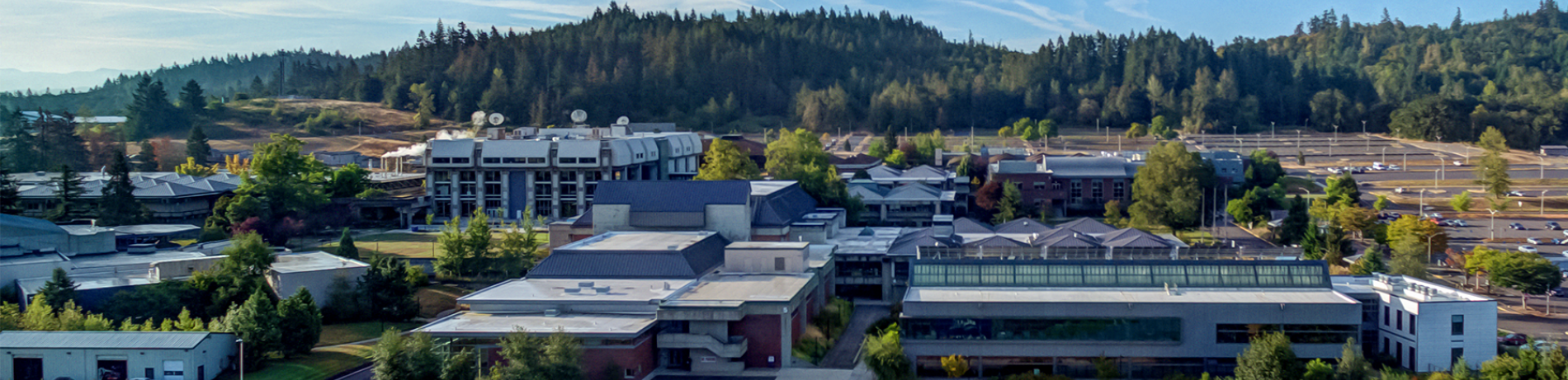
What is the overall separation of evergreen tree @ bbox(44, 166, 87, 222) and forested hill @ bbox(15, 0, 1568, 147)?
201 feet

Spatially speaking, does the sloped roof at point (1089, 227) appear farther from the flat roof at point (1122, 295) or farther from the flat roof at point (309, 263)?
the flat roof at point (309, 263)

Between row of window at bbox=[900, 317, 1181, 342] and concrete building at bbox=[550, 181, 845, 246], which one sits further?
concrete building at bbox=[550, 181, 845, 246]

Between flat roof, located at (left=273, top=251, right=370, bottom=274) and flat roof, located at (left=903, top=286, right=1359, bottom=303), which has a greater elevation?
flat roof, located at (left=273, top=251, right=370, bottom=274)

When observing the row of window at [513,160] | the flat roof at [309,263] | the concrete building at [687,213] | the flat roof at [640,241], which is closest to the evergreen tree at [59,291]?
the flat roof at [309,263]

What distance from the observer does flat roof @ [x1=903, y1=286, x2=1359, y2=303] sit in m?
28.4

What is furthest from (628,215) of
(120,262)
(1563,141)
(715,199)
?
(1563,141)

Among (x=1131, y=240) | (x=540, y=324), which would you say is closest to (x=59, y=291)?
(x=540, y=324)

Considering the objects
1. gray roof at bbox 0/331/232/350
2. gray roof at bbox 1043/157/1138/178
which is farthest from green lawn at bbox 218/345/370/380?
gray roof at bbox 1043/157/1138/178

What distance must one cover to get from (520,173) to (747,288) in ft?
98.2

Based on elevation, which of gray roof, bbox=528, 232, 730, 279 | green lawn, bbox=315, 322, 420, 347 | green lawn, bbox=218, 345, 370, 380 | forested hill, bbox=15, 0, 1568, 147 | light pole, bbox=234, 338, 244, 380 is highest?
forested hill, bbox=15, 0, 1568, 147

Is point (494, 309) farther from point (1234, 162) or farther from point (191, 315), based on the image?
point (1234, 162)

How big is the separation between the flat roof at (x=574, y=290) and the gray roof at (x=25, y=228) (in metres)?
16.6

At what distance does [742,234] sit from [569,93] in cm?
7994

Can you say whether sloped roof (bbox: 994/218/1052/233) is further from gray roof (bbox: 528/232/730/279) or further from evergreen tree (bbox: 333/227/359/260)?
evergreen tree (bbox: 333/227/359/260)
